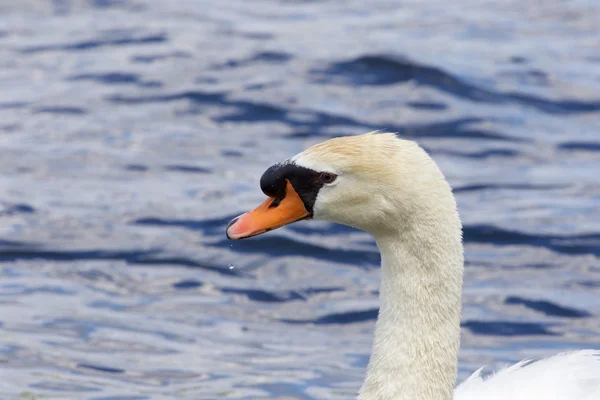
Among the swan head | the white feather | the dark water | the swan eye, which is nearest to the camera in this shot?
the swan head

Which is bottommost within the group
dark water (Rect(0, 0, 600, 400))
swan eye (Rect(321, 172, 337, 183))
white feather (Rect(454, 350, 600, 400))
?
dark water (Rect(0, 0, 600, 400))

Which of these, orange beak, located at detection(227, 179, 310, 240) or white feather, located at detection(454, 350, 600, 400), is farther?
white feather, located at detection(454, 350, 600, 400)

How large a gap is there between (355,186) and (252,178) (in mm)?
5837

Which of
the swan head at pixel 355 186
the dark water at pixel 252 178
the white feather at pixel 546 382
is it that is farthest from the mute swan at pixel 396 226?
the dark water at pixel 252 178

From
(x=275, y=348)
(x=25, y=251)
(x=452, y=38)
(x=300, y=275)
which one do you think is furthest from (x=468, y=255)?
(x=452, y=38)

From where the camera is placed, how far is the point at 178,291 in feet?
27.7

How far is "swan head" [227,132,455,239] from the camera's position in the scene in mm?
4504

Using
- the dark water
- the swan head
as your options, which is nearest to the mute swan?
the swan head

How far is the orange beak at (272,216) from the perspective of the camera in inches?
184

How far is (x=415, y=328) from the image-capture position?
15.5ft

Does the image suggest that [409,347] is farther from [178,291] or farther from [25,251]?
[25,251]

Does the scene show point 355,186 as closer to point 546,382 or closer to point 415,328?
point 415,328

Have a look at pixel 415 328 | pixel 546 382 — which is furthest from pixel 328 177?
pixel 546 382

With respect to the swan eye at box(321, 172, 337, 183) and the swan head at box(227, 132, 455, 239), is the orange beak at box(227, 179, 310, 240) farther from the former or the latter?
the swan eye at box(321, 172, 337, 183)
